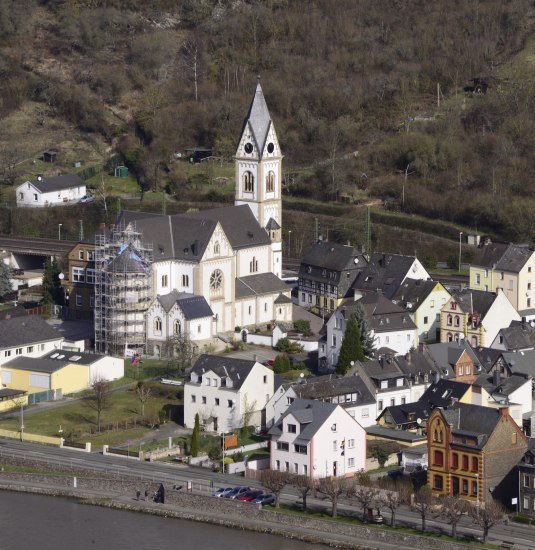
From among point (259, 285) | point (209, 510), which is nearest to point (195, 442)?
point (209, 510)

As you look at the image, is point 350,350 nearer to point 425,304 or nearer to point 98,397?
point 425,304

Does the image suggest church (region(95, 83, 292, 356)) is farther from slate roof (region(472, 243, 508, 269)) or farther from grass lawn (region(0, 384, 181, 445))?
slate roof (region(472, 243, 508, 269))

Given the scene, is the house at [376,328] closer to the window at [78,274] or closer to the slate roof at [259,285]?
the slate roof at [259,285]

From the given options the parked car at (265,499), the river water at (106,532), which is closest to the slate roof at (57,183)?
the river water at (106,532)

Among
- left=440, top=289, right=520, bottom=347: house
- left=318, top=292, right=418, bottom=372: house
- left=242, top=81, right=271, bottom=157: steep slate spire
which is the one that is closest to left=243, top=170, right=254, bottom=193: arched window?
left=242, top=81, right=271, bottom=157: steep slate spire

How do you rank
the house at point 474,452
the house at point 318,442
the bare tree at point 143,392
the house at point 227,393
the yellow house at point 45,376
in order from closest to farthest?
the house at point 474,452 < the house at point 318,442 < the house at point 227,393 < the bare tree at point 143,392 < the yellow house at point 45,376

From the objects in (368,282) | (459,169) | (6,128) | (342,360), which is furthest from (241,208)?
(6,128)
